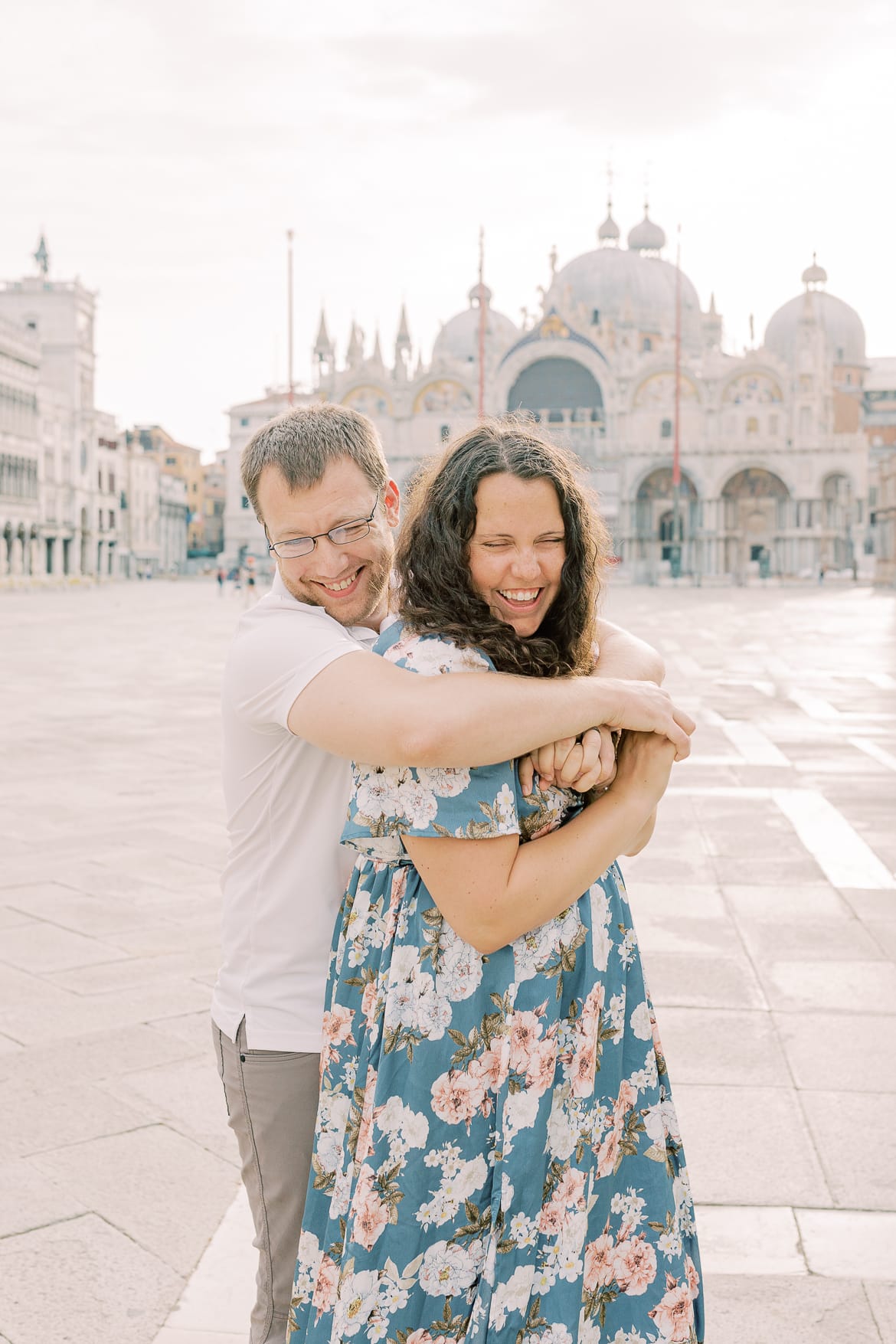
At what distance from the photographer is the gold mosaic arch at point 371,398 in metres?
75.4

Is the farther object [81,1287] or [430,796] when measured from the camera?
[81,1287]

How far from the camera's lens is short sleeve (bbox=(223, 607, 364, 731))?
1.79 meters

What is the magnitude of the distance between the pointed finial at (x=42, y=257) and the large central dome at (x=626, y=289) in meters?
30.5

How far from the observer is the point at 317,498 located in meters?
1.93

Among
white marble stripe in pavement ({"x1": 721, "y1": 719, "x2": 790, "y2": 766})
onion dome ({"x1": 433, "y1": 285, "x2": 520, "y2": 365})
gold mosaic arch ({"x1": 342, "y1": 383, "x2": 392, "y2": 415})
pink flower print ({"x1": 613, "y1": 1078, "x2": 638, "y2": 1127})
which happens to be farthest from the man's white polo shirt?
onion dome ({"x1": 433, "y1": 285, "x2": 520, "y2": 365})

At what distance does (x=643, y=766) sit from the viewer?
1881mm

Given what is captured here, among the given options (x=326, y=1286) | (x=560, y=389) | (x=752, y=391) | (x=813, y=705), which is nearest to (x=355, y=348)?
(x=560, y=389)

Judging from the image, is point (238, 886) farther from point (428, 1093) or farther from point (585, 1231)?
point (585, 1231)

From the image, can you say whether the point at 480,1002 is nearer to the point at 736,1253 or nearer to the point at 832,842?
the point at 736,1253

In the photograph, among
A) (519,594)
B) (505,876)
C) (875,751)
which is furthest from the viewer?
(875,751)

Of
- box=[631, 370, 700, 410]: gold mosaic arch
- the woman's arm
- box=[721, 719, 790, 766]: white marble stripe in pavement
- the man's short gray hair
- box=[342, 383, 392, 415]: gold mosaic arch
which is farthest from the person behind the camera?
box=[342, 383, 392, 415]: gold mosaic arch

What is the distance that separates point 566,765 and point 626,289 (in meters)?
83.6

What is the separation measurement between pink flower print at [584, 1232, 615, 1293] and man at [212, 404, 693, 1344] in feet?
1.44

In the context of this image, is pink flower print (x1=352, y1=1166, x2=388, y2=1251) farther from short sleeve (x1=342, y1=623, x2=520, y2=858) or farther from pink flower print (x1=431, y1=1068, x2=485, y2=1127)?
short sleeve (x1=342, y1=623, x2=520, y2=858)
